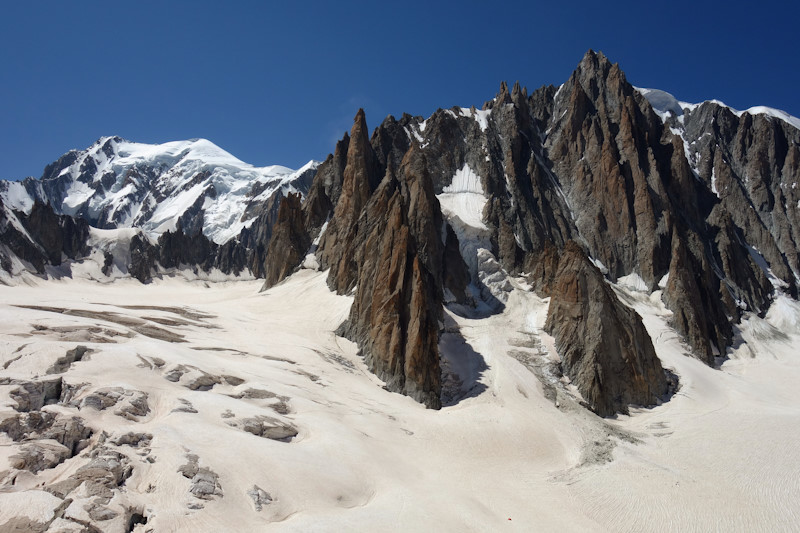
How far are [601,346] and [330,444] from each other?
25131mm

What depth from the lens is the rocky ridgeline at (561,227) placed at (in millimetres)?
34812

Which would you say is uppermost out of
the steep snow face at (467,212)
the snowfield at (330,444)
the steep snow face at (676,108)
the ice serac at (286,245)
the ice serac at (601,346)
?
the steep snow face at (676,108)

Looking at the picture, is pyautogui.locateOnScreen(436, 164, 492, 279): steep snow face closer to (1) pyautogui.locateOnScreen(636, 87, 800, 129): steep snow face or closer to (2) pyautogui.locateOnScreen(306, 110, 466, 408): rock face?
(2) pyautogui.locateOnScreen(306, 110, 466, 408): rock face

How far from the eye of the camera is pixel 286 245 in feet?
209

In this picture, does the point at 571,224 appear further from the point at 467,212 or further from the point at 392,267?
the point at 392,267

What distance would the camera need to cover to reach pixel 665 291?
5469 cm

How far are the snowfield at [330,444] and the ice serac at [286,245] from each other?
1012 inches

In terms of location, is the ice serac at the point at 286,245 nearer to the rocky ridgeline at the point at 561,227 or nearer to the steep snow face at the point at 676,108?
the rocky ridgeline at the point at 561,227

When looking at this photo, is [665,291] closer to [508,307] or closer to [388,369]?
[508,307]

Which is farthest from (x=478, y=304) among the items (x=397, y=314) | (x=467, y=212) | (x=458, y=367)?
(x=397, y=314)

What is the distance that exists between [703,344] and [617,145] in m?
37.9

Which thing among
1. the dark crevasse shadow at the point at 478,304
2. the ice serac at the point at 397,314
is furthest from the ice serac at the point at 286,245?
the dark crevasse shadow at the point at 478,304

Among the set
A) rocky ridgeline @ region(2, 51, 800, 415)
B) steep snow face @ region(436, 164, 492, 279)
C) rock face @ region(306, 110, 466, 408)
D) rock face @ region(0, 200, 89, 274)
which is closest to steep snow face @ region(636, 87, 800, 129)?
rocky ridgeline @ region(2, 51, 800, 415)

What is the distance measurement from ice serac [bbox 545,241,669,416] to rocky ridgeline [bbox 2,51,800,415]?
0.14 m
